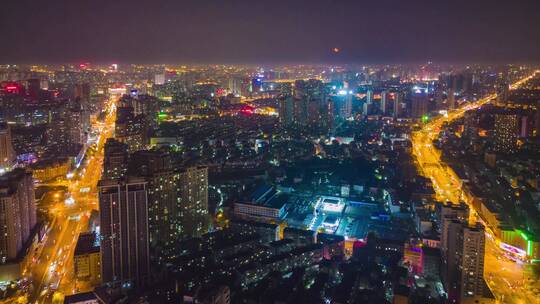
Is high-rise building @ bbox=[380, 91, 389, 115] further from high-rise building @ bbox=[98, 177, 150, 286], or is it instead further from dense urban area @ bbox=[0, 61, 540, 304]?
high-rise building @ bbox=[98, 177, 150, 286]

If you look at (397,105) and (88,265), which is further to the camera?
(397,105)

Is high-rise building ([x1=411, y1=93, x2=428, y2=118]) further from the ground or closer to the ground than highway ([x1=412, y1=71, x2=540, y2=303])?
further from the ground

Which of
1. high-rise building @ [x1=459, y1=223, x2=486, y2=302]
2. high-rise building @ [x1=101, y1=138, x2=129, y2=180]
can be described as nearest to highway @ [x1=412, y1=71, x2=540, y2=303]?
high-rise building @ [x1=459, y1=223, x2=486, y2=302]

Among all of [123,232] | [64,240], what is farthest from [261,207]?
[64,240]

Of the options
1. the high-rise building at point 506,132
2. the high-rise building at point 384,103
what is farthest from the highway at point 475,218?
the high-rise building at point 384,103

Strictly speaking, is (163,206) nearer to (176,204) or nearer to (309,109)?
(176,204)

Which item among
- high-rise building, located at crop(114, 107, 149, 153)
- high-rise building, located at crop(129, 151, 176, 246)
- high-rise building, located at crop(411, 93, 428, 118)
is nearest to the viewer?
high-rise building, located at crop(129, 151, 176, 246)
